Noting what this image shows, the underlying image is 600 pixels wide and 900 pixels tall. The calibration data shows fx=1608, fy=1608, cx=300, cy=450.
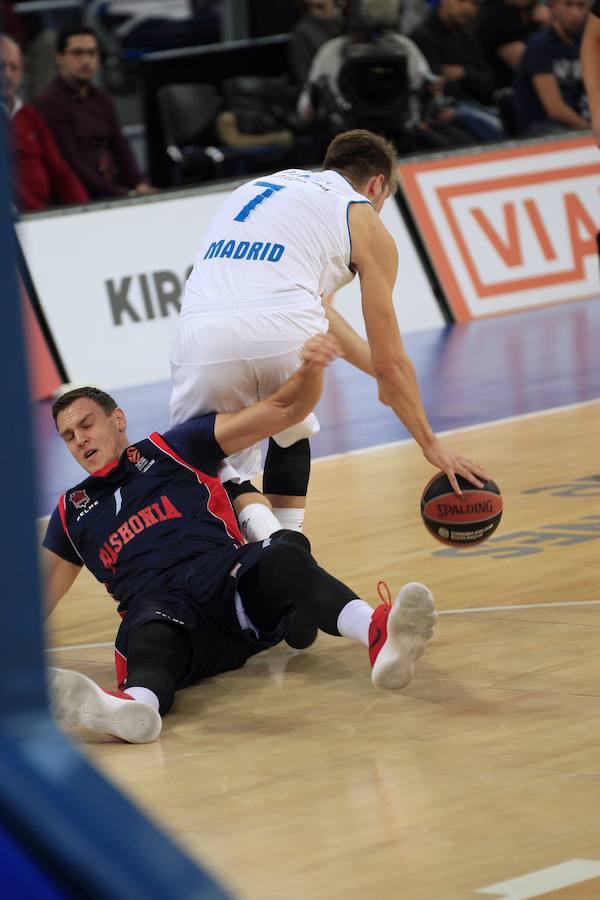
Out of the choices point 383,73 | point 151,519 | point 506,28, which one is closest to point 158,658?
point 151,519

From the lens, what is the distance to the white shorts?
5762mm

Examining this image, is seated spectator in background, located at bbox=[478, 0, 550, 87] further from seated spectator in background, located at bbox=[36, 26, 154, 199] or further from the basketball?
the basketball

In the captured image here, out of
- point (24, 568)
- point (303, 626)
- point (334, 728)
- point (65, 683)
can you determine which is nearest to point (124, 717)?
point (65, 683)

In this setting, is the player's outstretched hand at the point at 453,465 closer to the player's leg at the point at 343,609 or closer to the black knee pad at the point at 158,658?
the player's leg at the point at 343,609

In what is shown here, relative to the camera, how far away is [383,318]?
18.8 feet

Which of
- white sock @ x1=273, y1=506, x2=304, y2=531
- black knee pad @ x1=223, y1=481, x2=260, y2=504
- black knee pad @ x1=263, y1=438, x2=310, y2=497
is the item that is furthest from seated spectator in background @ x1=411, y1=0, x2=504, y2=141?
black knee pad @ x1=223, y1=481, x2=260, y2=504

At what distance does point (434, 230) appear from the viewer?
558 inches

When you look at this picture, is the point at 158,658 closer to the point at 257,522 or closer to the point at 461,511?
the point at 257,522

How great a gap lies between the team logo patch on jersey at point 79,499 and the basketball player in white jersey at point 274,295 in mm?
615

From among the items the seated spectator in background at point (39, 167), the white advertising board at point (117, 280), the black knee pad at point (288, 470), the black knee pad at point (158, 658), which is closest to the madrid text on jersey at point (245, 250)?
the black knee pad at point (288, 470)

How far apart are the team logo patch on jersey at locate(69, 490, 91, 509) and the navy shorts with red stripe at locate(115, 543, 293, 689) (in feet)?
1.41

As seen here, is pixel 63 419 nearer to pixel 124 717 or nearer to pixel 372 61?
pixel 124 717

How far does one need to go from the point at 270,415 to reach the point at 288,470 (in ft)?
2.71

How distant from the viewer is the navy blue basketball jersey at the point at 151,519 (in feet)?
17.0
